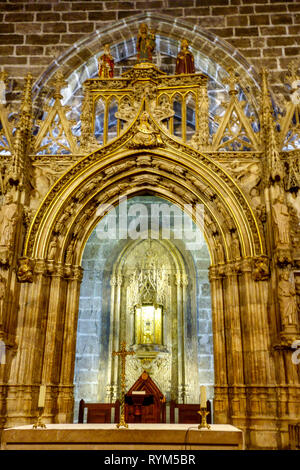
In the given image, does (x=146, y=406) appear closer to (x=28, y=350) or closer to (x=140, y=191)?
(x=28, y=350)

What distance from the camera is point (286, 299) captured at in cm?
761

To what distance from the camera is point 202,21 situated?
1167 cm

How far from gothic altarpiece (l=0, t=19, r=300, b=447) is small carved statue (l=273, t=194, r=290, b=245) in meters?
0.02

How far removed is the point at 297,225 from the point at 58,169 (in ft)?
Answer: 17.2

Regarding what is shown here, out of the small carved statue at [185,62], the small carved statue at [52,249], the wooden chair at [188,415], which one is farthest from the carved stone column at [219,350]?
the small carved statue at [185,62]

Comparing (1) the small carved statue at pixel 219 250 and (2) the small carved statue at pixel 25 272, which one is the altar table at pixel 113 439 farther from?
(1) the small carved statue at pixel 219 250

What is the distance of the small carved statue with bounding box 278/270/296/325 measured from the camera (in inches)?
294

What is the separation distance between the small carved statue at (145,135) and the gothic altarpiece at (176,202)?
0.03 m

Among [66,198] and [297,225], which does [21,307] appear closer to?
[66,198]

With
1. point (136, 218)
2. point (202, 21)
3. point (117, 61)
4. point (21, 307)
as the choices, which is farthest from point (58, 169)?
point (202, 21)

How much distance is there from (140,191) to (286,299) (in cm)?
416

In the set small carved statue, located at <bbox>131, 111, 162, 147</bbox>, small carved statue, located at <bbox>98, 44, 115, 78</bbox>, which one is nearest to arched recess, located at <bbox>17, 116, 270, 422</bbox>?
small carved statue, located at <bbox>131, 111, 162, 147</bbox>

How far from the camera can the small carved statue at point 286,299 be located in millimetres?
7477

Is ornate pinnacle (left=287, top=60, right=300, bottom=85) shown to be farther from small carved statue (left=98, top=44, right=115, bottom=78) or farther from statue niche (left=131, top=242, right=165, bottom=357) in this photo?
statue niche (left=131, top=242, right=165, bottom=357)
